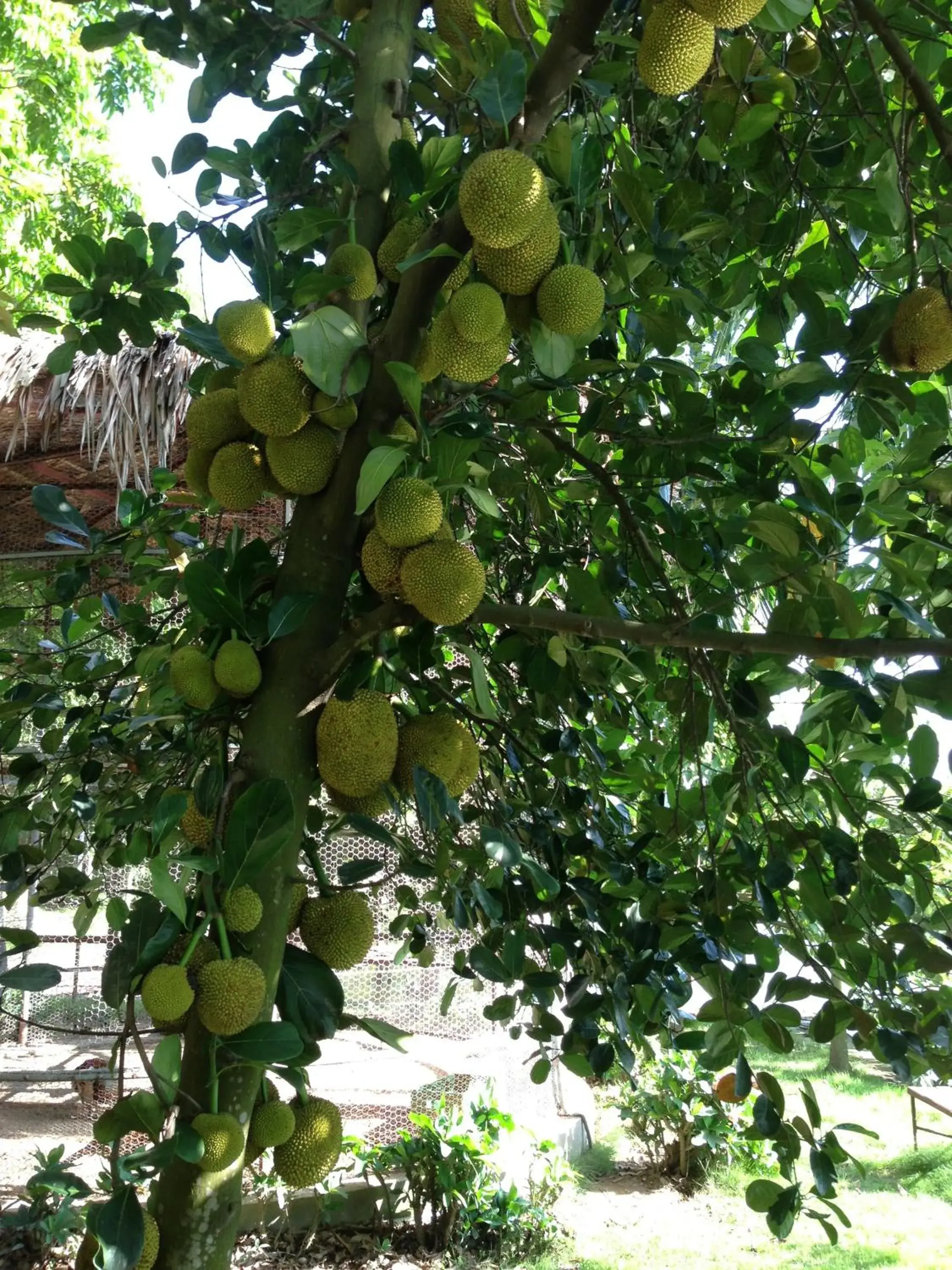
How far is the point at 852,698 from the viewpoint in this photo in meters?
1.05

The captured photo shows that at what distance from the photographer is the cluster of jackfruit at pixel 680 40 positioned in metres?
0.77

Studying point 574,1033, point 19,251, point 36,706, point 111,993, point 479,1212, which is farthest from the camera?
point 19,251

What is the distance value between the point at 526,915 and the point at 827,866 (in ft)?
1.15

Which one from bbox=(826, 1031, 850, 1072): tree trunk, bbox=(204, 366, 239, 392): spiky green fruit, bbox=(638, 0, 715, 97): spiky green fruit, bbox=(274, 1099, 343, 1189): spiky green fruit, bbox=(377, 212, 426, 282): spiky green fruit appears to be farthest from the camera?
A: bbox=(826, 1031, 850, 1072): tree trunk

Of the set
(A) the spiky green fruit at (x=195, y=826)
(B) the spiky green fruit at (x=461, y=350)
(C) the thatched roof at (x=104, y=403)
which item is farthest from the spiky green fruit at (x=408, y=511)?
(C) the thatched roof at (x=104, y=403)

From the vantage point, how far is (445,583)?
34.7 inches

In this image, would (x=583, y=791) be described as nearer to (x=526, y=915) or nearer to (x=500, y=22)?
(x=526, y=915)

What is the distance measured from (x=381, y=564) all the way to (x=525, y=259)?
29cm

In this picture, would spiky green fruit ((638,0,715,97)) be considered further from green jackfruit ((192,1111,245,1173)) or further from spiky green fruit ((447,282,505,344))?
green jackfruit ((192,1111,245,1173))

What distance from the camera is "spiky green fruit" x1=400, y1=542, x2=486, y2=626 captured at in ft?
2.89

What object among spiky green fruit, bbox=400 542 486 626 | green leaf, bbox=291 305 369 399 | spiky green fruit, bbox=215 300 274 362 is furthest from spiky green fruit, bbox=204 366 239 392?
spiky green fruit, bbox=400 542 486 626

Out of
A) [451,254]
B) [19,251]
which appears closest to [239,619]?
[451,254]

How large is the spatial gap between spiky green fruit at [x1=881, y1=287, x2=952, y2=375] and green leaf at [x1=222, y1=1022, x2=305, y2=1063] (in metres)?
0.79

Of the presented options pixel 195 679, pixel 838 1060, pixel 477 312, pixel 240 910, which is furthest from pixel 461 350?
pixel 838 1060
